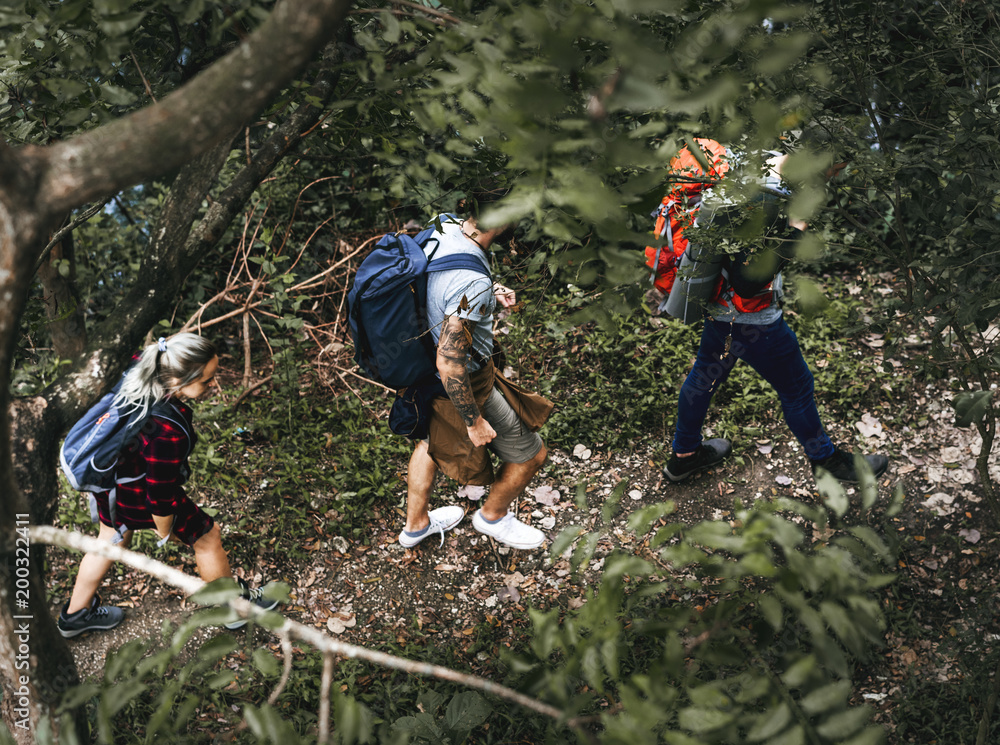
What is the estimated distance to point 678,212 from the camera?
2.46 m

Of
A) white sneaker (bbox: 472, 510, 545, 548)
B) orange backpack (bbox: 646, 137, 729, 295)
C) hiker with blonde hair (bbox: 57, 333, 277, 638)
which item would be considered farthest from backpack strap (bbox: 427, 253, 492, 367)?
white sneaker (bbox: 472, 510, 545, 548)

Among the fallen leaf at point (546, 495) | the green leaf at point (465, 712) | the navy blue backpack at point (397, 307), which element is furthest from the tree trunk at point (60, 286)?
the fallen leaf at point (546, 495)

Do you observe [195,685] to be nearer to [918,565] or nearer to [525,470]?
[525,470]

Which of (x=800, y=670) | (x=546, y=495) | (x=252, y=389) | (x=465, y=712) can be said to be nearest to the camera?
(x=800, y=670)

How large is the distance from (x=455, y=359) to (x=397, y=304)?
0.34m

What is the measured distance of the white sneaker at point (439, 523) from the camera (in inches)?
143

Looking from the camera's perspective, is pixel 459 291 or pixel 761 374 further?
pixel 761 374

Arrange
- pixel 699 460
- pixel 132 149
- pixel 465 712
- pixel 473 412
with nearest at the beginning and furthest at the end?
pixel 132 149, pixel 465 712, pixel 473 412, pixel 699 460

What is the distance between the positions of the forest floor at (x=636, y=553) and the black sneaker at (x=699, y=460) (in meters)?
0.07

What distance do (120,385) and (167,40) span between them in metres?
1.39

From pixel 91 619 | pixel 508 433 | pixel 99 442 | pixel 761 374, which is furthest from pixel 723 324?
pixel 91 619

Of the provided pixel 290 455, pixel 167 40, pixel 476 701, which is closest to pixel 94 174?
pixel 167 40

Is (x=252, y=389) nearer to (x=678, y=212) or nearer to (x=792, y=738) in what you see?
(x=678, y=212)

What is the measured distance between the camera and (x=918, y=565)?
3.28m
